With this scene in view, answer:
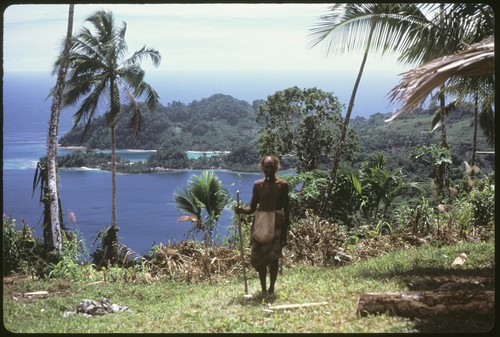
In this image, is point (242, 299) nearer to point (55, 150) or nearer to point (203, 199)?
point (203, 199)

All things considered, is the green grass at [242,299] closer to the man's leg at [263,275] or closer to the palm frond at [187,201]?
the man's leg at [263,275]

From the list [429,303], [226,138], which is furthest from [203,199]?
[226,138]

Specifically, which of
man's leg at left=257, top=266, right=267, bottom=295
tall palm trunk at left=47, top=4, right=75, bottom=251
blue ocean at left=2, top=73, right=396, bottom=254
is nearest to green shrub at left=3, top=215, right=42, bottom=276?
tall palm trunk at left=47, top=4, right=75, bottom=251

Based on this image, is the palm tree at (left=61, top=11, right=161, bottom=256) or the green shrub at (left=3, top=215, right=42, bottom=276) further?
the palm tree at (left=61, top=11, right=161, bottom=256)

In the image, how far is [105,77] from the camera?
20.5 meters

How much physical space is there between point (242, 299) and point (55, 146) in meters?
10.1

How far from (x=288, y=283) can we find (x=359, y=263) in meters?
1.60

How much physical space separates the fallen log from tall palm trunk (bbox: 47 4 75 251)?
11.3 m

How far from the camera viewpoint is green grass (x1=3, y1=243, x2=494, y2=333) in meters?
5.59

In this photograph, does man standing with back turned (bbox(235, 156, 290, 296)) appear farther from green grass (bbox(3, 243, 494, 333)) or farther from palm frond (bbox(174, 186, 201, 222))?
palm frond (bbox(174, 186, 201, 222))

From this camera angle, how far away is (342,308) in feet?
19.4

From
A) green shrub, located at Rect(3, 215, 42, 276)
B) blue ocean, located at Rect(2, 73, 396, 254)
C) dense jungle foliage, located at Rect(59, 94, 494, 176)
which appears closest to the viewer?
green shrub, located at Rect(3, 215, 42, 276)

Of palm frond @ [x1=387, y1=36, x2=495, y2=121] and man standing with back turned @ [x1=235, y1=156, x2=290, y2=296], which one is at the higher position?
palm frond @ [x1=387, y1=36, x2=495, y2=121]

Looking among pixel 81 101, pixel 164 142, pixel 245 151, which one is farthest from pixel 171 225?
pixel 81 101
